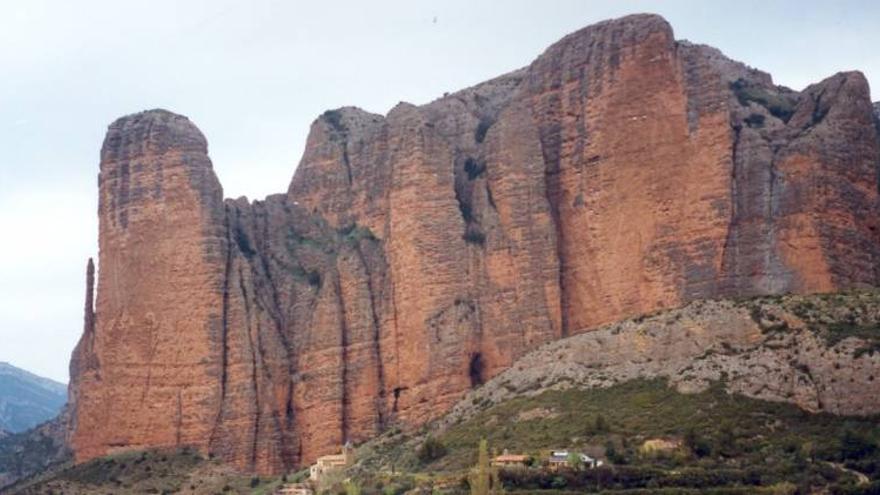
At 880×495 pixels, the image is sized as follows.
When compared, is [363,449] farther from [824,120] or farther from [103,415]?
[824,120]

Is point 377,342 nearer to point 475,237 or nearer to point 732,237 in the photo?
point 475,237

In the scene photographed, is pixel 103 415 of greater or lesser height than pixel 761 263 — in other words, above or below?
below

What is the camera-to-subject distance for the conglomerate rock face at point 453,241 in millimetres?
86438

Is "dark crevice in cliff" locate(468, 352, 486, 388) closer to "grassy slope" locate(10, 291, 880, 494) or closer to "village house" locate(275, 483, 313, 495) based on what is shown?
"grassy slope" locate(10, 291, 880, 494)

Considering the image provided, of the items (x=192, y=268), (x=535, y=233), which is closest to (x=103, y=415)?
(x=192, y=268)

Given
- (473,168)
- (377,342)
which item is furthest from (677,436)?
(473,168)

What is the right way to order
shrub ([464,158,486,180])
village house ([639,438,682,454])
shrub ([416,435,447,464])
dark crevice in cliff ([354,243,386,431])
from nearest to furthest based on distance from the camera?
village house ([639,438,682,454]) → shrub ([416,435,447,464]) → dark crevice in cliff ([354,243,386,431]) → shrub ([464,158,486,180])

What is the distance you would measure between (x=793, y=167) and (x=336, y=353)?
1122 inches

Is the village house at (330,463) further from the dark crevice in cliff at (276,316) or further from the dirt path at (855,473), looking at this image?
the dirt path at (855,473)

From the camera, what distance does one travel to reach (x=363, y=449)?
285 feet

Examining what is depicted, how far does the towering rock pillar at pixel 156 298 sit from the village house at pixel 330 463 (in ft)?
30.4

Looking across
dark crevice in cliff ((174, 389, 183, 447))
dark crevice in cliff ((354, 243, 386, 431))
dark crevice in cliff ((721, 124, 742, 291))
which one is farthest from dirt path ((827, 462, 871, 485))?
dark crevice in cliff ((174, 389, 183, 447))

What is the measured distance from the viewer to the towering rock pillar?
93.8 meters

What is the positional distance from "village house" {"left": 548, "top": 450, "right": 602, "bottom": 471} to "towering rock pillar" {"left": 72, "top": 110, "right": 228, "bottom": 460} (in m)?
28.5
